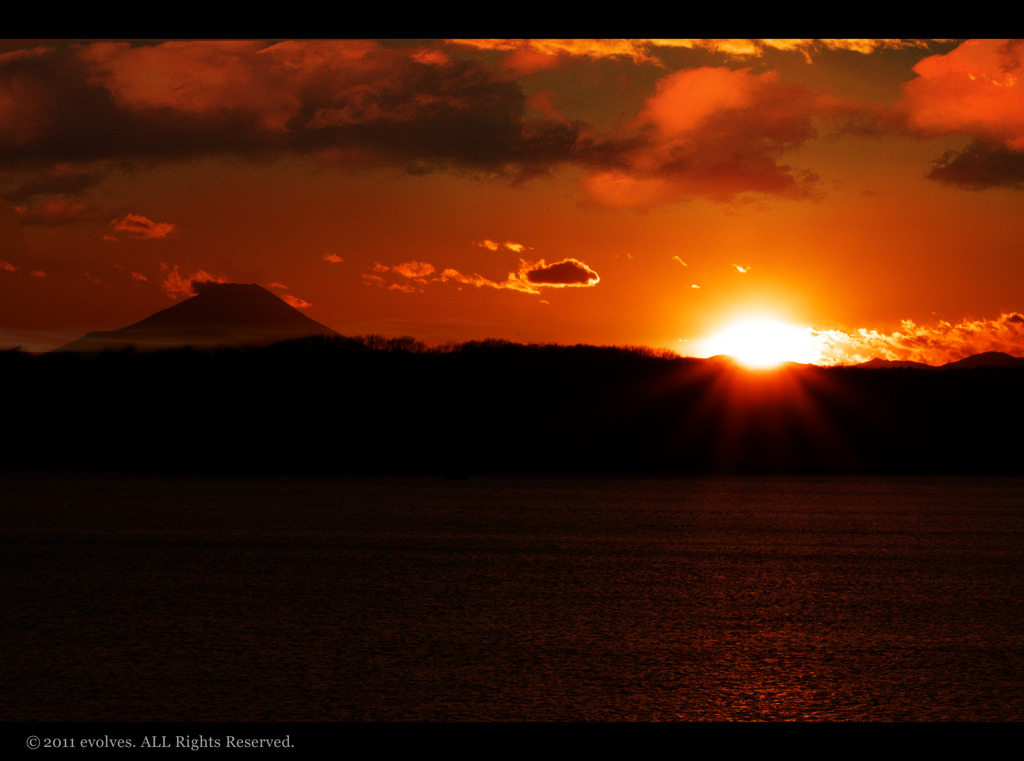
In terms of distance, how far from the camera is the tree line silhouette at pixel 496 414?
3800 cm

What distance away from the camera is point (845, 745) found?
3369mm

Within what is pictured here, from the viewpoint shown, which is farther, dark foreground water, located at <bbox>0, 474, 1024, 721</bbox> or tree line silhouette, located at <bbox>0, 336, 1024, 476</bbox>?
tree line silhouette, located at <bbox>0, 336, 1024, 476</bbox>

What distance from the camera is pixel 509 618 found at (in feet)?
22.7

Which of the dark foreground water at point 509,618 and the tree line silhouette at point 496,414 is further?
the tree line silhouette at point 496,414

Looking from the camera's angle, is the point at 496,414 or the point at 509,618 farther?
the point at 496,414

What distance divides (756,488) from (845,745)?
19.8m

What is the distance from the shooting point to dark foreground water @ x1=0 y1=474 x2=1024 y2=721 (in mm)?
4926

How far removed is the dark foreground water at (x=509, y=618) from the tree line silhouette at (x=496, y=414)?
77.2 ft

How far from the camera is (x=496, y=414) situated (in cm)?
4222

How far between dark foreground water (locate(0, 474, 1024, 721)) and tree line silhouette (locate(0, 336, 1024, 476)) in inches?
926

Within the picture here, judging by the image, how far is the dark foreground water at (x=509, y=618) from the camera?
493 cm

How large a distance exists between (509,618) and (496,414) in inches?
1390

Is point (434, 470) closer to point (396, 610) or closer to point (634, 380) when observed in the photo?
point (634, 380)
